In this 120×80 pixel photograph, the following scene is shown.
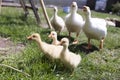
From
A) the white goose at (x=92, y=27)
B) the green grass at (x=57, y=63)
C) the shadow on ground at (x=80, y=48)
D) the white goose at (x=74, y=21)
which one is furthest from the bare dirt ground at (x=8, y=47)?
the white goose at (x=92, y=27)

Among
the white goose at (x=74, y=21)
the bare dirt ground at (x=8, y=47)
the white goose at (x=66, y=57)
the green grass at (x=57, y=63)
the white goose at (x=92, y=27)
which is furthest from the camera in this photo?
the white goose at (x=74, y=21)

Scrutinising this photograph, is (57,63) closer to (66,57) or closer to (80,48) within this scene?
(66,57)

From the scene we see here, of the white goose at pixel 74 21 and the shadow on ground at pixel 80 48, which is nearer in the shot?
the shadow on ground at pixel 80 48

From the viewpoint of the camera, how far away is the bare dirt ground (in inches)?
204

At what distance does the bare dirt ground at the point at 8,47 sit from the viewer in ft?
17.0

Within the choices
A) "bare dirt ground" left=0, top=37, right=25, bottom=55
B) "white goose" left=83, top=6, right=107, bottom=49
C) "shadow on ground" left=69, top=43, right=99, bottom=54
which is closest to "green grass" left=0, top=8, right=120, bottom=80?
"shadow on ground" left=69, top=43, right=99, bottom=54

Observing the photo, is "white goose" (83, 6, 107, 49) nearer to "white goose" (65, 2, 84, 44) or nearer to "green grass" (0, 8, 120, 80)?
"green grass" (0, 8, 120, 80)

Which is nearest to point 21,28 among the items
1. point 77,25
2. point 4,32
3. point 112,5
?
point 4,32

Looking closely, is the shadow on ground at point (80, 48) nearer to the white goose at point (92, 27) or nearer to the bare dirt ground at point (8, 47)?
the white goose at point (92, 27)

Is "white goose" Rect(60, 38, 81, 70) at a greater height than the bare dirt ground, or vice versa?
"white goose" Rect(60, 38, 81, 70)

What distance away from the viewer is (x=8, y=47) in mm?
5457

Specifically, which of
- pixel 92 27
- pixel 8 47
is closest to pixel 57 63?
pixel 8 47

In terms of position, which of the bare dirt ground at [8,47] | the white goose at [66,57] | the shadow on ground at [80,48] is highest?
the white goose at [66,57]

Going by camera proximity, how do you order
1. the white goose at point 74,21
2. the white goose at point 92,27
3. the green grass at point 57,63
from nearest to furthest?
1. the green grass at point 57,63
2. the white goose at point 92,27
3. the white goose at point 74,21
